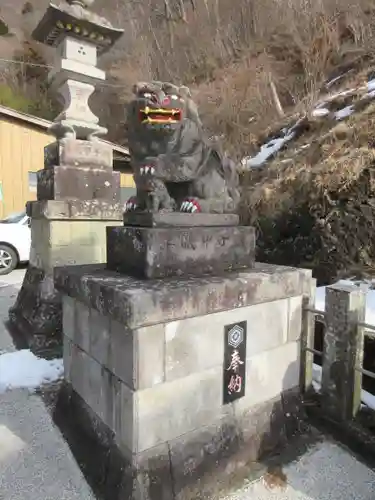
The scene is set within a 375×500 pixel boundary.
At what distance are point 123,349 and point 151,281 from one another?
0.40 m

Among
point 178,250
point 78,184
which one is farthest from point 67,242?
point 178,250

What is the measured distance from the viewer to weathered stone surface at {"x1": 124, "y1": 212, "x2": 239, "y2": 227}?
219 centimetres

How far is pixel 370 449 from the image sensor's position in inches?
92.0

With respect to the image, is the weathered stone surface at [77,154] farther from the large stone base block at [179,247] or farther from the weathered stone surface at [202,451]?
the weathered stone surface at [202,451]

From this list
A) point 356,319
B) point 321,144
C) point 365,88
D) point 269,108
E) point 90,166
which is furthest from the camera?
point 269,108

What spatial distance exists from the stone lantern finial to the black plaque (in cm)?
328

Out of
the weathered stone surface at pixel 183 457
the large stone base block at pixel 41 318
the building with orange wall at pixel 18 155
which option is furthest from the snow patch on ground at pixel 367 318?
the building with orange wall at pixel 18 155

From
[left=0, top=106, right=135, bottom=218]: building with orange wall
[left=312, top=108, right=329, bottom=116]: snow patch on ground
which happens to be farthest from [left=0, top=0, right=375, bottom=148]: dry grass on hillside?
[left=0, top=106, right=135, bottom=218]: building with orange wall

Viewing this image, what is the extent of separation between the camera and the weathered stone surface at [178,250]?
2.11 metres

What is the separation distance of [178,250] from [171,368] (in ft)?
2.26

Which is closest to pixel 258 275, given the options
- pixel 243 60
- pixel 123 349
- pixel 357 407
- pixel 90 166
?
pixel 123 349

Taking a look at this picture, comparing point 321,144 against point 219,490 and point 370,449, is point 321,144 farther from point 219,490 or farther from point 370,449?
point 219,490

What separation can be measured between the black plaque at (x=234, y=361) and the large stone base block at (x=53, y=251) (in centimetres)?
243

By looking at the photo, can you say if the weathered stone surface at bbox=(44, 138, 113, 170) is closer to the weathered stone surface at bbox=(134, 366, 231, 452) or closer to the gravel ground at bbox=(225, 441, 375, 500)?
the weathered stone surface at bbox=(134, 366, 231, 452)
